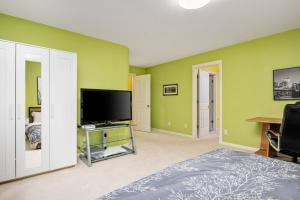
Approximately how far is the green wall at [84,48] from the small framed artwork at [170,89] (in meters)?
1.94

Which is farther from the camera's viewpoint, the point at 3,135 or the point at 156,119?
the point at 156,119

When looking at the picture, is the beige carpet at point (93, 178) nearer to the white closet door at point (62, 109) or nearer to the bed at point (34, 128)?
the white closet door at point (62, 109)

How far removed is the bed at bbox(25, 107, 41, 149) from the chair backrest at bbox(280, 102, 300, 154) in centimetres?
348

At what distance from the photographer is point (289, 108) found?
7.36 feet

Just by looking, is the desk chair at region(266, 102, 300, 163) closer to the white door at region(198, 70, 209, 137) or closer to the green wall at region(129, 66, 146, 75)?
the white door at region(198, 70, 209, 137)

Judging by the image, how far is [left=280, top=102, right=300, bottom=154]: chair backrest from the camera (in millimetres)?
2178

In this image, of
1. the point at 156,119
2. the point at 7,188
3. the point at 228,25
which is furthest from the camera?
the point at 156,119

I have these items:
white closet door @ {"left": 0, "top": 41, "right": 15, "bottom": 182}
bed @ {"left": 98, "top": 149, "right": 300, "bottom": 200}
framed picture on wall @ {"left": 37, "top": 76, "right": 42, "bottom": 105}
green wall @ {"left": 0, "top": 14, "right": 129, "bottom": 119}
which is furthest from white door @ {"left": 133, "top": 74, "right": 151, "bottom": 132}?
bed @ {"left": 98, "top": 149, "right": 300, "bottom": 200}

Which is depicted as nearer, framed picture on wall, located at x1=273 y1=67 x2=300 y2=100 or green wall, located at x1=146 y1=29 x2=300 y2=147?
framed picture on wall, located at x1=273 y1=67 x2=300 y2=100

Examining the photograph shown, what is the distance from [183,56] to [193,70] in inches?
20.8

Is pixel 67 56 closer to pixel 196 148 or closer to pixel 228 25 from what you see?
pixel 228 25

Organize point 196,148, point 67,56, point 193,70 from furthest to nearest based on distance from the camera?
1. point 193,70
2. point 196,148
3. point 67,56

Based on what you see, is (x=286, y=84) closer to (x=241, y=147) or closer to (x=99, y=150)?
(x=241, y=147)

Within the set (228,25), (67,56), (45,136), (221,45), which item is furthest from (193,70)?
(45,136)
